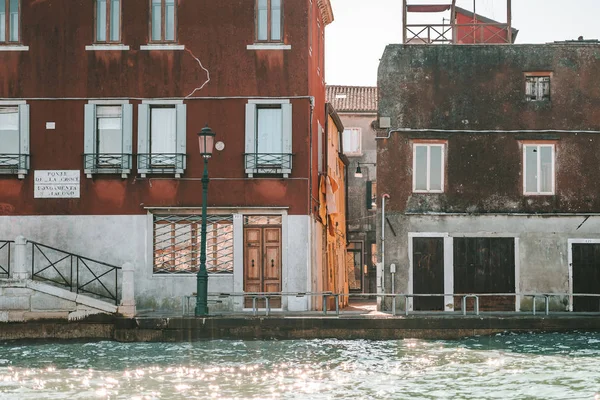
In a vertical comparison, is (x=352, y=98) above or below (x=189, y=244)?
above

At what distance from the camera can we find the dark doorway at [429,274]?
110ft

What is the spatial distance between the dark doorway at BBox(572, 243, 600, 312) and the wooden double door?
8.01 m

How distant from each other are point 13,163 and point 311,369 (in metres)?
13.3

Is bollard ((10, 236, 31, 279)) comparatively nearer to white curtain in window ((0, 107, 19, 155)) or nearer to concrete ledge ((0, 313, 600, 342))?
concrete ledge ((0, 313, 600, 342))

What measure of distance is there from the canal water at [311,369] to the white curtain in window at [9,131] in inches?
262

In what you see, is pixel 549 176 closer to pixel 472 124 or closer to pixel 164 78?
pixel 472 124

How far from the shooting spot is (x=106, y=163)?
34.1m

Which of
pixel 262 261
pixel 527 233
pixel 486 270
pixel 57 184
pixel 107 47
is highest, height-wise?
pixel 107 47

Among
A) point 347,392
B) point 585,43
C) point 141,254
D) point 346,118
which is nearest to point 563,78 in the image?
point 585,43

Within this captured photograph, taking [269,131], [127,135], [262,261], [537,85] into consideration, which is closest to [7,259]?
[127,135]

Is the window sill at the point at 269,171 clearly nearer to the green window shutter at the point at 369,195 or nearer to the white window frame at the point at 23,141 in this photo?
the white window frame at the point at 23,141

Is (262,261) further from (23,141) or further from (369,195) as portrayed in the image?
(369,195)

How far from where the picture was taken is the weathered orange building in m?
33.7

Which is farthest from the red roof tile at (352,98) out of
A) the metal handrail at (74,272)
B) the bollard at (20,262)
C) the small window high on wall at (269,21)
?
the bollard at (20,262)
